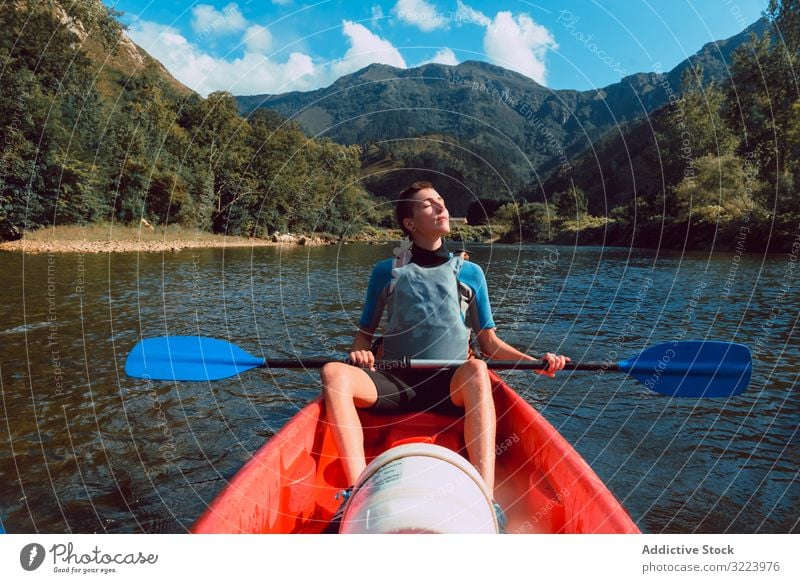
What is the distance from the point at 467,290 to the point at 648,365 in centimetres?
182

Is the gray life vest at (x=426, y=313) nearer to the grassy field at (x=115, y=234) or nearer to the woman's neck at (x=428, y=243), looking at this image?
the woman's neck at (x=428, y=243)

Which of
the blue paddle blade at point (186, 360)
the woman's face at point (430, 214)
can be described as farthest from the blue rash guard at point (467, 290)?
the blue paddle blade at point (186, 360)

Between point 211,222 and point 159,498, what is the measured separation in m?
49.1

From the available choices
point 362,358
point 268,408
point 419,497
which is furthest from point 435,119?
point 419,497

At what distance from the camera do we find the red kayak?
111 inches

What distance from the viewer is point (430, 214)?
454 centimetres

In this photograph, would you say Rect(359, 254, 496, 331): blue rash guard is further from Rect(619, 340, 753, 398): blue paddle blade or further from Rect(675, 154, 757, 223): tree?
Rect(675, 154, 757, 223): tree

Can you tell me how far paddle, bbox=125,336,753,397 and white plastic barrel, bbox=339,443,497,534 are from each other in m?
1.94

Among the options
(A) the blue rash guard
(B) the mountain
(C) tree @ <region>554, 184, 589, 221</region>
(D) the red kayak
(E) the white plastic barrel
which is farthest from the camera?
(C) tree @ <region>554, 184, 589, 221</region>

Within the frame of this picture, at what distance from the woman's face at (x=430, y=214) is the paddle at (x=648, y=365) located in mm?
1170

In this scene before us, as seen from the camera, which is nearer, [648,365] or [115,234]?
[648,365]

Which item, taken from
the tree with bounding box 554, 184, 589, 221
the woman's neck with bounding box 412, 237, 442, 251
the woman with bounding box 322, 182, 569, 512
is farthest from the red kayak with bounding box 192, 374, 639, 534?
the tree with bounding box 554, 184, 589, 221

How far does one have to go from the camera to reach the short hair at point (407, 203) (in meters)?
4.64

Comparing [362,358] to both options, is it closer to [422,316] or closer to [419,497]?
[422,316]
